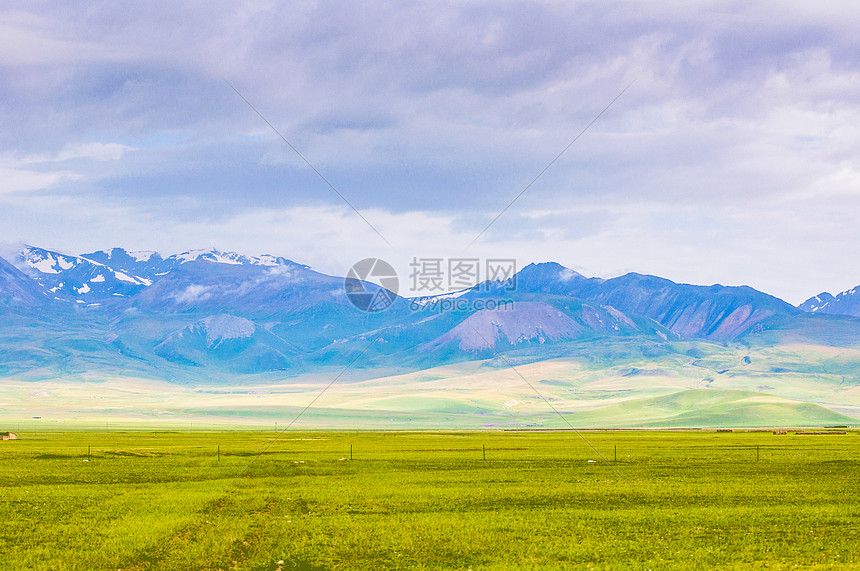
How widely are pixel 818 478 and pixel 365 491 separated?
3030 centimetres

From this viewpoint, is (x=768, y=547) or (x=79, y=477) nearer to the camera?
(x=768, y=547)

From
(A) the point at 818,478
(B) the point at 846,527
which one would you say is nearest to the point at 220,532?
(B) the point at 846,527

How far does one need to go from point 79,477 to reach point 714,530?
42215 millimetres

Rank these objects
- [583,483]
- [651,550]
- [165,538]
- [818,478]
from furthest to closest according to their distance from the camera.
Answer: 1. [818,478]
2. [583,483]
3. [165,538]
4. [651,550]

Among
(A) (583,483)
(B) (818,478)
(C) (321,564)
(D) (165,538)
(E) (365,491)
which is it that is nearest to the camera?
(C) (321,564)

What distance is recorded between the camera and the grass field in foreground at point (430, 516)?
27938 mm

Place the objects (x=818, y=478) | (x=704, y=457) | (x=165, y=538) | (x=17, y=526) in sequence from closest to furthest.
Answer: (x=165, y=538) < (x=17, y=526) < (x=818, y=478) < (x=704, y=457)

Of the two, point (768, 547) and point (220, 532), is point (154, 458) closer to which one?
point (220, 532)

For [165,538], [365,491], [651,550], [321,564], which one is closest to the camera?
[321,564]

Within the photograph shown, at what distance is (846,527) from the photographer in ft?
110

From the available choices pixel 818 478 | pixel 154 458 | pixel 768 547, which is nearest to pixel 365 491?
pixel 768 547

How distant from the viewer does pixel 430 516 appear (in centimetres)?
3641

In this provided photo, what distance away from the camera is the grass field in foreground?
2794 cm

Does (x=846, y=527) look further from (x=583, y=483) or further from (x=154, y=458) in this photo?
(x=154, y=458)
